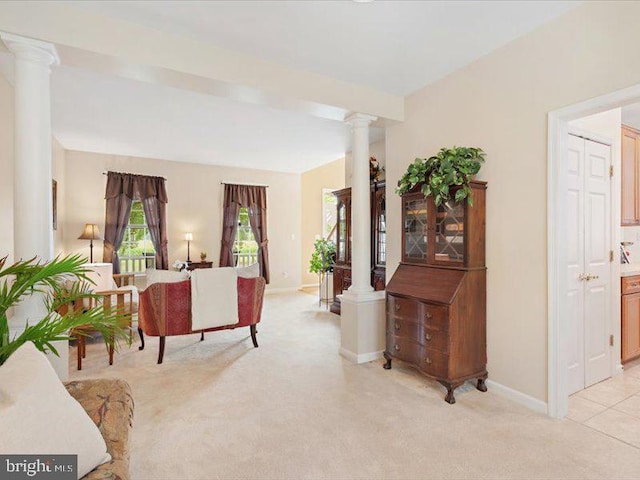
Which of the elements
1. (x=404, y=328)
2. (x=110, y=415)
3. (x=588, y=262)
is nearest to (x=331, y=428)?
(x=404, y=328)

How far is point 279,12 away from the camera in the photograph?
92.6 inches

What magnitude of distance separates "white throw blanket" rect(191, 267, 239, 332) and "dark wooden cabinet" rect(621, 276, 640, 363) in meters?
3.65

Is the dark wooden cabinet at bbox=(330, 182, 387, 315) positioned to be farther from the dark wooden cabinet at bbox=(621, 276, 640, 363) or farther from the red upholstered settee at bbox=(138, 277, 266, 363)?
the dark wooden cabinet at bbox=(621, 276, 640, 363)

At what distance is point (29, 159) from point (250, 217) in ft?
17.2

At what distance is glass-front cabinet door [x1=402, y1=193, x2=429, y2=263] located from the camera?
122 inches

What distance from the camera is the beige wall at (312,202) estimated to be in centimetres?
841

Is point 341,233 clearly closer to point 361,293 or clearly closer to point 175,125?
point 361,293

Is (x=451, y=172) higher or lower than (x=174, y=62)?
lower

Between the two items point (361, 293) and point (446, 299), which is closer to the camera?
point (446, 299)

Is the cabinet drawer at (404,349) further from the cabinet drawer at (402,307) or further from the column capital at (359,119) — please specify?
the column capital at (359,119)

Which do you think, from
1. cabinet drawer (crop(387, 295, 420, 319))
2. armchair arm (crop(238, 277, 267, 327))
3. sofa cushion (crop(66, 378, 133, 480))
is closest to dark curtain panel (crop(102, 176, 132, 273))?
armchair arm (crop(238, 277, 267, 327))

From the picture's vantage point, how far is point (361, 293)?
354cm

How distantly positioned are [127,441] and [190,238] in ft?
19.0

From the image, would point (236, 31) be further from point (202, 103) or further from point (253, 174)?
point (253, 174)
